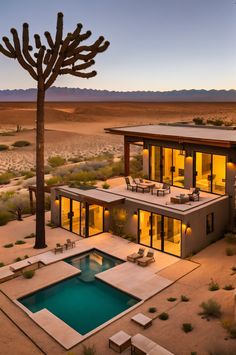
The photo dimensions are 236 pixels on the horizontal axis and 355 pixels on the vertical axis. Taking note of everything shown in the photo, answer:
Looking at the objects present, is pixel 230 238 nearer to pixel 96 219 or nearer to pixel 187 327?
pixel 96 219

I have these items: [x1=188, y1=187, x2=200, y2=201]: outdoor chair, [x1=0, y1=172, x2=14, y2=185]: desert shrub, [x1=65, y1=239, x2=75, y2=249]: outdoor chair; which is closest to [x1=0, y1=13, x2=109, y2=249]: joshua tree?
[x1=65, y1=239, x2=75, y2=249]: outdoor chair

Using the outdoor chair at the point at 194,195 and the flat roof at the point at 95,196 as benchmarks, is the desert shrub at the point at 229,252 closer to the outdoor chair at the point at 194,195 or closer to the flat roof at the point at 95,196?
the outdoor chair at the point at 194,195

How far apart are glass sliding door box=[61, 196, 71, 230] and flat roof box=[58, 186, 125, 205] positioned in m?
0.53

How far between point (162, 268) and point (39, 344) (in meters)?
6.19

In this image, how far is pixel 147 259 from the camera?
15.7 meters

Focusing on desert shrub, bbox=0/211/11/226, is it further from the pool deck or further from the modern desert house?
the pool deck

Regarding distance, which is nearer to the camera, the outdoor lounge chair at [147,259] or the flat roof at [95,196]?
the outdoor lounge chair at [147,259]

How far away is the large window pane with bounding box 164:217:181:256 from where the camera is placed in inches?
659

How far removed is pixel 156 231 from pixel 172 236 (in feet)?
2.70

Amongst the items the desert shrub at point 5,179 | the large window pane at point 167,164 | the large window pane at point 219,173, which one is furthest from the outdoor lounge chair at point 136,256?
the desert shrub at point 5,179

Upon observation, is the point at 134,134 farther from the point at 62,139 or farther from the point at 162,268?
the point at 62,139

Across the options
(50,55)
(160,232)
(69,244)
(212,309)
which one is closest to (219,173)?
(160,232)

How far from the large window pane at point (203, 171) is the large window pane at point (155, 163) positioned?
2.88 m

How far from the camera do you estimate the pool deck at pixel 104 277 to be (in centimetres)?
1172
